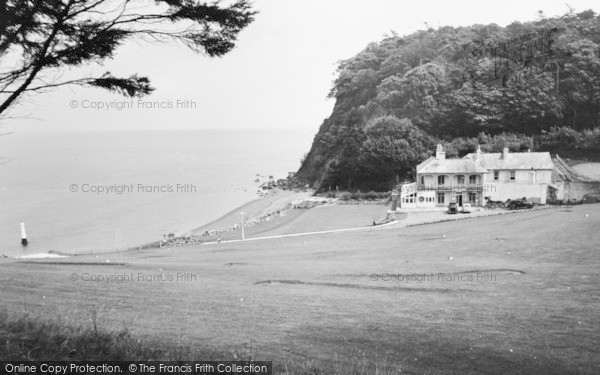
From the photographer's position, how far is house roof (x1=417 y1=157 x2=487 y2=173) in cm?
5106

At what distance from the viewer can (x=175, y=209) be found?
241 feet

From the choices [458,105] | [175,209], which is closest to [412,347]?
[175,209]

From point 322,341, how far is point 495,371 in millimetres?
3482

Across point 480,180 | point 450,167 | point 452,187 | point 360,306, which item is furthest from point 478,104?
point 360,306

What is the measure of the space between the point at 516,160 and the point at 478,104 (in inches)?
1194

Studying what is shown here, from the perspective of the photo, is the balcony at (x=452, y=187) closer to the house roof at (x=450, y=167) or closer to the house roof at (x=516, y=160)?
the house roof at (x=450, y=167)

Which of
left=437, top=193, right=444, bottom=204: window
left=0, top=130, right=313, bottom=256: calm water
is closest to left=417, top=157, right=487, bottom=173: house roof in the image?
left=437, top=193, right=444, bottom=204: window

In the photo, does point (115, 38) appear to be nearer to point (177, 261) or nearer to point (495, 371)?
point (495, 371)

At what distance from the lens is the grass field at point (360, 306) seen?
9.59 meters

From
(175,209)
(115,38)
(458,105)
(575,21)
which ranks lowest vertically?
(175,209)

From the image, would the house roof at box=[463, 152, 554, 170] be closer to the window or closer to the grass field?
the window

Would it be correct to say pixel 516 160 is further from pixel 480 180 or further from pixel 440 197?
pixel 440 197

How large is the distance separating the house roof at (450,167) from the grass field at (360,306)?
27518mm

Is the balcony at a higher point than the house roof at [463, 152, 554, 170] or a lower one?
lower
